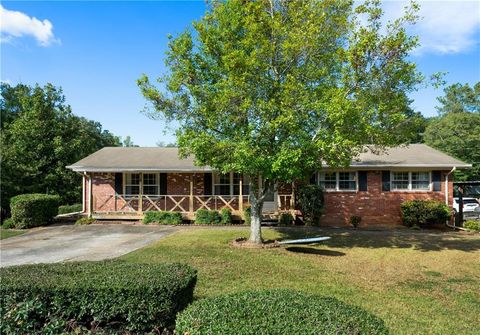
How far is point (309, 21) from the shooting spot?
10781 millimetres

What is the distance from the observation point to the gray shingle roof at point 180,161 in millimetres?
18250

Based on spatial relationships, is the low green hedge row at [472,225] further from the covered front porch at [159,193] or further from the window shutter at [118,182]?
the window shutter at [118,182]

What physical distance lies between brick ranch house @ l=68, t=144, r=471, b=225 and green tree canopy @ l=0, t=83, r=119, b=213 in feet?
23.9

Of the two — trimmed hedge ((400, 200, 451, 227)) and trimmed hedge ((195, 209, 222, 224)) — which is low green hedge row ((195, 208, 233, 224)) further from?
trimmed hedge ((400, 200, 451, 227))

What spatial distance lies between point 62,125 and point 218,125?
20744 millimetres

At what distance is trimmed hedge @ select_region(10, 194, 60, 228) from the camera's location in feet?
58.3

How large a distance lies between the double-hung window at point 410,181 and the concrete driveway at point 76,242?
11236mm

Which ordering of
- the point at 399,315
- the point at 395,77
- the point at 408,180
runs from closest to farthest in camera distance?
the point at 399,315, the point at 395,77, the point at 408,180

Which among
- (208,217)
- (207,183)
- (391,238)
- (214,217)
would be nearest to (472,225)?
(391,238)

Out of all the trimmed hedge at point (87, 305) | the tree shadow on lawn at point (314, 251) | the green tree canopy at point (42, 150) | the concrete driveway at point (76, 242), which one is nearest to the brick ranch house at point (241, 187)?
the concrete driveway at point (76, 242)

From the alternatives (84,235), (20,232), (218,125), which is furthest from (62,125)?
(218,125)

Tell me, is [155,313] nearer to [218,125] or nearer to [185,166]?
[218,125]

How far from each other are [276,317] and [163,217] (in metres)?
15.8

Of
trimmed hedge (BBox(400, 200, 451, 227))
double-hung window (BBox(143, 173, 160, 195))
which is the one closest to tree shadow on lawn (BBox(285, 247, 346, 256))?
trimmed hedge (BBox(400, 200, 451, 227))
